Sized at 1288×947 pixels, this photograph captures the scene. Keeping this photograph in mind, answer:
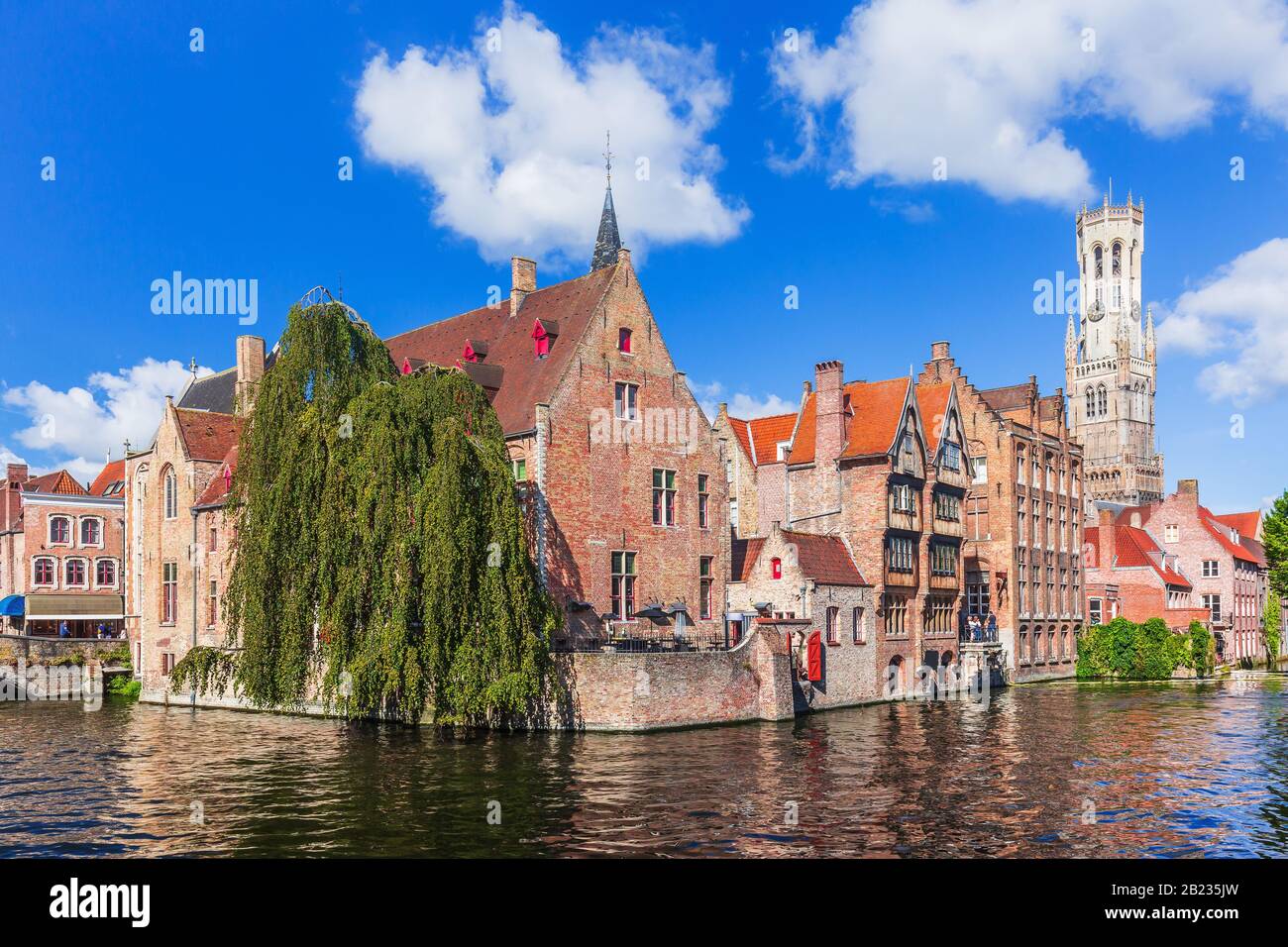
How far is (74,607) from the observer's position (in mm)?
62344

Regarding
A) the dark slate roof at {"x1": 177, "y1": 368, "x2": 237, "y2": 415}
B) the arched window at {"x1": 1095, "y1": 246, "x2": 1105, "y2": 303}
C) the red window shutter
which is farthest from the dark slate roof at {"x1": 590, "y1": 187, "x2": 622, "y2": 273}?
the arched window at {"x1": 1095, "y1": 246, "x2": 1105, "y2": 303}

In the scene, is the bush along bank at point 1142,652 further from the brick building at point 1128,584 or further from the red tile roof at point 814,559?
the red tile roof at point 814,559

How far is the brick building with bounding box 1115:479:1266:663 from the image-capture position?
233 feet

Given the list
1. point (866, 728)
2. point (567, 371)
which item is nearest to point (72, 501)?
point (567, 371)

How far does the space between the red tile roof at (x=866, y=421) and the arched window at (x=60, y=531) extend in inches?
1624

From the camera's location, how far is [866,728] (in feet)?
114

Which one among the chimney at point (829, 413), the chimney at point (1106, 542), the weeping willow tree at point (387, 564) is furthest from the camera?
the chimney at point (1106, 542)

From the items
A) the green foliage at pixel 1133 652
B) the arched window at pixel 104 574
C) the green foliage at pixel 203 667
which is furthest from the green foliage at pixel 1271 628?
the arched window at pixel 104 574

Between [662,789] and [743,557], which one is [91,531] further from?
[662,789]

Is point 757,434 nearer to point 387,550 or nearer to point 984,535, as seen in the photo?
point 984,535

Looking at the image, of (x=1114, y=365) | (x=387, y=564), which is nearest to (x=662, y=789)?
(x=387, y=564)

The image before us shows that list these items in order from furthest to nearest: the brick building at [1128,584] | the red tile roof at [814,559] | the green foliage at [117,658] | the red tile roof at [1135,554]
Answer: the red tile roof at [1135,554] < the brick building at [1128,584] < the green foliage at [117,658] < the red tile roof at [814,559]

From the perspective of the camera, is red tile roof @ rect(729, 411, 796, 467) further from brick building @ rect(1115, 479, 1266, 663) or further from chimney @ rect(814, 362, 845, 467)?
brick building @ rect(1115, 479, 1266, 663)

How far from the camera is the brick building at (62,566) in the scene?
61.6m
